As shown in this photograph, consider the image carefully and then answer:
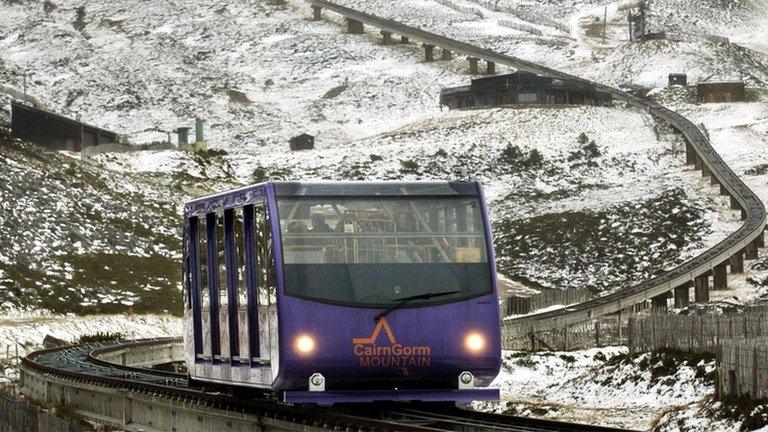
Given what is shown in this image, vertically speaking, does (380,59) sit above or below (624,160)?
above

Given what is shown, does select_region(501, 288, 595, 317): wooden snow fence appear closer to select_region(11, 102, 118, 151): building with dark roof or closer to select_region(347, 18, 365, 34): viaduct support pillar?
select_region(11, 102, 118, 151): building with dark roof

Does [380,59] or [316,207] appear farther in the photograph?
[380,59]

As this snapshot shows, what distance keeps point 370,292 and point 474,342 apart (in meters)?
1.69

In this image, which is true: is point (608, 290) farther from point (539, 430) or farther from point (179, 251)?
point (539, 430)

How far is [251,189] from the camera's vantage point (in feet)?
76.4

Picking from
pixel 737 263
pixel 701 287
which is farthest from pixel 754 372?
pixel 737 263

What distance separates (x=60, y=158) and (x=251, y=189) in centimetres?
7656

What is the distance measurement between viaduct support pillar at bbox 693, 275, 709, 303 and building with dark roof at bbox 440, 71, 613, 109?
6147 centimetres

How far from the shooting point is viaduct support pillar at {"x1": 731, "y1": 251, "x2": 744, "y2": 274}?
79.8 m

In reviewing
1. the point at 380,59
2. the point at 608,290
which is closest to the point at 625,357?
the point at 608,290

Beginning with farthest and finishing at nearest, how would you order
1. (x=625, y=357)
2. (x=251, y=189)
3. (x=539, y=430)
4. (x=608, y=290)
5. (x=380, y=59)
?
(x=380, y=59) → (x=608, y=290) → (x=625, y=357) → (x=251, y=189) → (x=539, y=430)

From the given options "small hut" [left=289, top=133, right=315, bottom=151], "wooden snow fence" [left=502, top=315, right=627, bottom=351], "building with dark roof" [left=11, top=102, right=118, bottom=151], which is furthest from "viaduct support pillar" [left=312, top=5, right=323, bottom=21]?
"wooden snow fence" [left=502, top=315, right=627, bottom=351]

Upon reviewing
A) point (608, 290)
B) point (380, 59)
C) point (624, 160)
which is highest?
point (380, 59)

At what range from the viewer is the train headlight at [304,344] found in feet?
71.3
